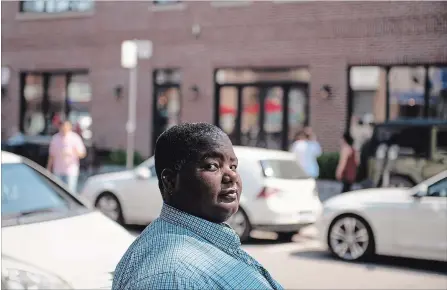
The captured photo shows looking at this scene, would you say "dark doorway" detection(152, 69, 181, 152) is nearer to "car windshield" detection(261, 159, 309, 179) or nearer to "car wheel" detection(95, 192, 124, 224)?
"car wheel" detection(95, 192, 124, 224)

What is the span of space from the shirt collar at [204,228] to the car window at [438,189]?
7.25m

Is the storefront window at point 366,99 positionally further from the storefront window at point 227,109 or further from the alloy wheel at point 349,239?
the alloy wheel at point 349,239

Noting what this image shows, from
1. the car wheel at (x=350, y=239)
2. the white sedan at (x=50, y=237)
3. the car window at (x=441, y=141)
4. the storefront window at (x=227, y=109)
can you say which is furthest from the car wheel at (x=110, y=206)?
the storefront window at (x=227, y=109)

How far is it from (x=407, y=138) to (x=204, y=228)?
12.9 meters

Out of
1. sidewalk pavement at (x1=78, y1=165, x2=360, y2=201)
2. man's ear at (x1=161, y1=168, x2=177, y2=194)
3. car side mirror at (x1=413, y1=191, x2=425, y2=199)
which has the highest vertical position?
man's ear at (x1=161, y1=168, x2=177, y2=194)

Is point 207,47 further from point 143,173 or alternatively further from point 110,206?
point 143,173

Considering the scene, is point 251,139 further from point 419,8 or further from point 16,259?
point 16,259

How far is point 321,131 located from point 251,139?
243cm

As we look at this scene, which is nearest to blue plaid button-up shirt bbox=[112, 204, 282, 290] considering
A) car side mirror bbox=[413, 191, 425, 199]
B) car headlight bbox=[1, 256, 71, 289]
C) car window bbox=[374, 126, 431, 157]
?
car headlight bbox=[1, 256, 71, 289]

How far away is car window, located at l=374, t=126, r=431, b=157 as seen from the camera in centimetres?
1388

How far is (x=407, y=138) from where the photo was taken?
1394cm

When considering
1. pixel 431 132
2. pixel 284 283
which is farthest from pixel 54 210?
pixel 431 132

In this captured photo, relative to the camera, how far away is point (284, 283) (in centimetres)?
747

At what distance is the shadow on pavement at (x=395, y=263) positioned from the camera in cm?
854
